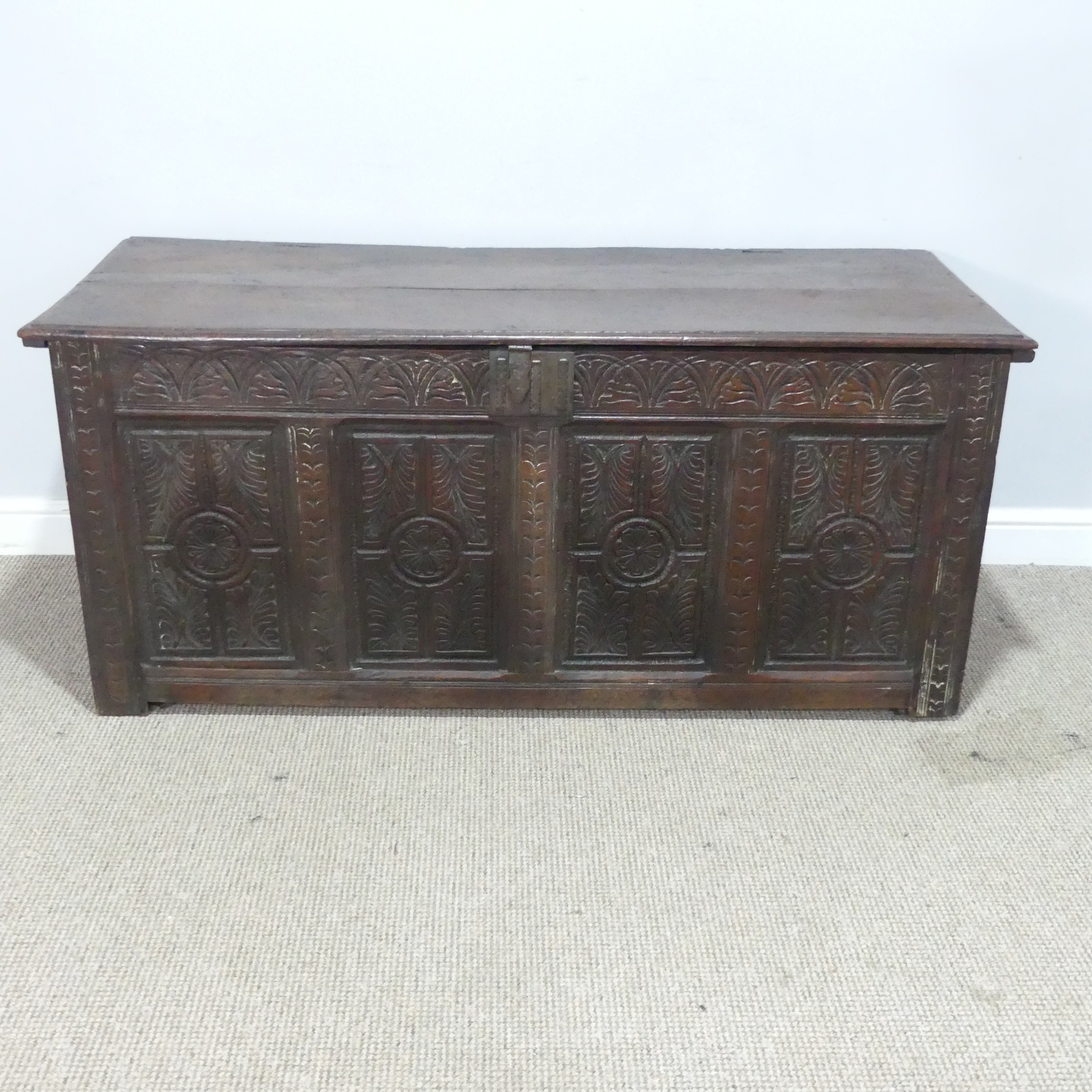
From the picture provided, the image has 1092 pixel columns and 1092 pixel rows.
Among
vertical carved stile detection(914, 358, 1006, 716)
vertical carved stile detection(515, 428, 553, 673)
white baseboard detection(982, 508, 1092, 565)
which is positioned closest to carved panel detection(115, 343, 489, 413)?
vertical carved stile detection(515, 428, 553, 673)

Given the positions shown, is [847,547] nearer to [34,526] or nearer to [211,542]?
[211,542]

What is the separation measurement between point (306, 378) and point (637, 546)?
1.91 feet

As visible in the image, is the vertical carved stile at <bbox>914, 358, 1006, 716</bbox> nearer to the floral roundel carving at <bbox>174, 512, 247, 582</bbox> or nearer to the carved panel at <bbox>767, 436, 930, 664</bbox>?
the carved panel at <bbox>767, 436, 930, 664</bbox>

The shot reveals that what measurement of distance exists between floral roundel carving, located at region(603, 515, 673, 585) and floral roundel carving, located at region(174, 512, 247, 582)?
23.3 inches

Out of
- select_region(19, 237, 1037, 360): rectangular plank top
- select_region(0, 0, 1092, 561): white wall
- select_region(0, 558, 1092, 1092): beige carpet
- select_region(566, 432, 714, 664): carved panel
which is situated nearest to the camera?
select_region(0, 558, 1092, 1092): beige carpet

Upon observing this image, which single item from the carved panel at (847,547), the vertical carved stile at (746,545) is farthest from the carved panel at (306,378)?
the carved panel at (847,547)

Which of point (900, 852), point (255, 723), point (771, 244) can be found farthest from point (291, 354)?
point (900, 852)

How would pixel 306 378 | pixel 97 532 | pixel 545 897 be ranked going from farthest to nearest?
pixel 97 532, pixel 306 378, pixel 545 897

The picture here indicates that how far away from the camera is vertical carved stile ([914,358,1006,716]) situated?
1.89 metres

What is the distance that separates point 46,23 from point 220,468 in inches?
36.8

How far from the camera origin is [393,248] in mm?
2281

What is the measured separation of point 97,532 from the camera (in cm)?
197

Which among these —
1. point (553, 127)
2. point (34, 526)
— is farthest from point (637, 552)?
point (34, 526)

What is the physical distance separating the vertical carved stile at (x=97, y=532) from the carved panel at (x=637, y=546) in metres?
0.72
